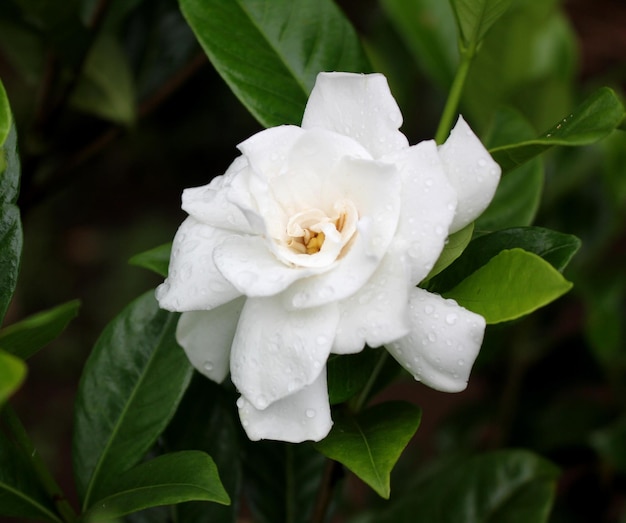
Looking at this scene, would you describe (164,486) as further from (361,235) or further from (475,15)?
(475,15)

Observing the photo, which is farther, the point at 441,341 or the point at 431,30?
the point at 431,30

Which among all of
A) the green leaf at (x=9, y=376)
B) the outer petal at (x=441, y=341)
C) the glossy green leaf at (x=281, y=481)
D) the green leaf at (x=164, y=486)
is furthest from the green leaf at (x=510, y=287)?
the glossy green leaf at (x=281, y=481)

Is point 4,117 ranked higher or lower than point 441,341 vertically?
higher

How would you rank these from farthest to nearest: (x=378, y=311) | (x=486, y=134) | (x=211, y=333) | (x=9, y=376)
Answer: (x=486, y=134) < (x=211, y=333) < (x=378, y=311) < (x=9, y=376)

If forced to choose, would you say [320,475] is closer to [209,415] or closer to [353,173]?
[209,415]

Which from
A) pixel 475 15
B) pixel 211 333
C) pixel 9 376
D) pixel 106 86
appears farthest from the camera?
pixel 106 86

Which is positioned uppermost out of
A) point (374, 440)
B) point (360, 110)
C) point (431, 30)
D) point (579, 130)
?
point (360, 110)

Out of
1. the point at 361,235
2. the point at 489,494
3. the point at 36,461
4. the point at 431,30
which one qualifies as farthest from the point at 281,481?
the point at 431,30

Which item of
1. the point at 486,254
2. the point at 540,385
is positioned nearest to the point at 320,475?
the point at 486,254

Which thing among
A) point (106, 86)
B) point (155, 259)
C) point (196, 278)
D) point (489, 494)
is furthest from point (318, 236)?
point (106, 86)
